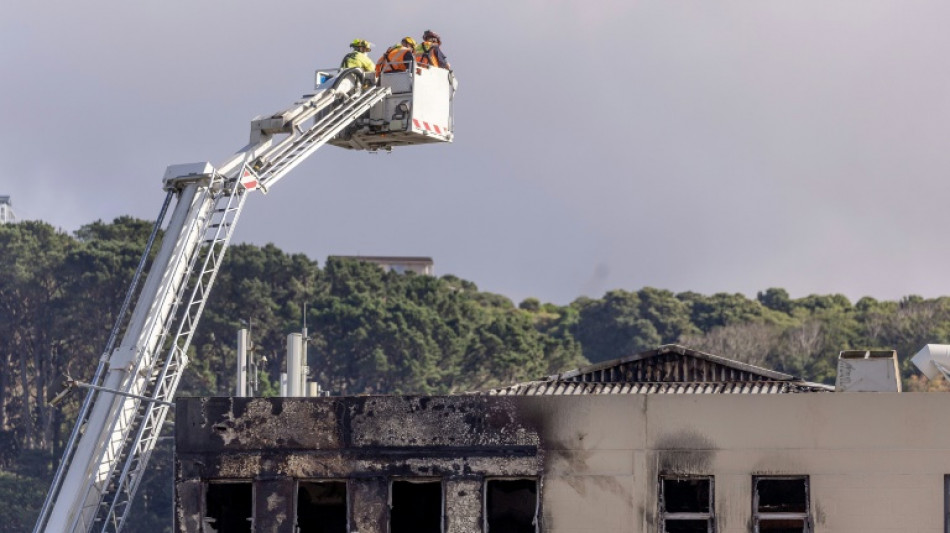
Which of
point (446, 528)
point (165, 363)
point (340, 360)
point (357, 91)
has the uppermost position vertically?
point (340, 360)

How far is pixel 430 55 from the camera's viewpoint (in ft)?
126

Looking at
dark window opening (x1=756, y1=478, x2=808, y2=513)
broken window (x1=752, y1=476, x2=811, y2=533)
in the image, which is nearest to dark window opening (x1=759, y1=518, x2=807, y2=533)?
broken window (x1=752, y1=476, x2=811, y2=533)

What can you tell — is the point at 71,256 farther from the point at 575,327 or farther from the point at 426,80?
the point at 426,80

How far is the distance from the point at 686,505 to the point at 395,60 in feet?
43.7

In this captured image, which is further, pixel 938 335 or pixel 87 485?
pixel 938 335

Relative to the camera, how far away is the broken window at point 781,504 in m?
26.9

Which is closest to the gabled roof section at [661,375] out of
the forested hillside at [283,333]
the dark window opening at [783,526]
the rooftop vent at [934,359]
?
the rooftop vent at [934,359]

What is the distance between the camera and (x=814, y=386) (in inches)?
1583

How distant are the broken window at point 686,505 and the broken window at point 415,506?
116 inches

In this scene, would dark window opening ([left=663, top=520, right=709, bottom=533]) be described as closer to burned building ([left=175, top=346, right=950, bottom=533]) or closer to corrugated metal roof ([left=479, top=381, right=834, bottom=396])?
burned building ([left=175, top=346, right=950, bottom=533])

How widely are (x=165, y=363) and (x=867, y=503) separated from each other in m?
12.0

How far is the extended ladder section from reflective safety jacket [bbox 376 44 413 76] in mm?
450

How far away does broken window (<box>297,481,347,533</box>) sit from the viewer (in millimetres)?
27922

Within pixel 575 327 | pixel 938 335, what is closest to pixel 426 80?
pixel 938 335
